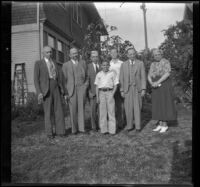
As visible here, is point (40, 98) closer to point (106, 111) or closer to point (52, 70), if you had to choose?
point (52, 70)

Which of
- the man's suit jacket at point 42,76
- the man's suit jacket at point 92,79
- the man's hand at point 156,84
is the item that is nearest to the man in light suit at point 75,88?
the man's suit jacket at point 92,79

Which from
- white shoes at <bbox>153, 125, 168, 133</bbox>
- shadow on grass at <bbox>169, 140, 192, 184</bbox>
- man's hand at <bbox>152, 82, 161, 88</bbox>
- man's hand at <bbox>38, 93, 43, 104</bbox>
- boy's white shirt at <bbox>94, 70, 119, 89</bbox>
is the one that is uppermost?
boy's white shirt at <bbox>94, 70, 119, 89</bbox>

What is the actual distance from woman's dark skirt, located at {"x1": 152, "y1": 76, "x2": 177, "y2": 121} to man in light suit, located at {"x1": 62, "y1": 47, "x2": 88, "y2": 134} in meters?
1.63

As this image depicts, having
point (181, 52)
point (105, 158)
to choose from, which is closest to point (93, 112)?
point (105, 158)

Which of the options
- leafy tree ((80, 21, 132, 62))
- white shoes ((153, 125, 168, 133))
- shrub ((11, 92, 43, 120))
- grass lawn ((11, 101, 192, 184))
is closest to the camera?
grass lawn ((11, 101, 192, 184))

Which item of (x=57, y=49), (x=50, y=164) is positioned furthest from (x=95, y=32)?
(x=50, y=164)

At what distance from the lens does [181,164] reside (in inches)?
156

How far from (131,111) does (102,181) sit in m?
2.96

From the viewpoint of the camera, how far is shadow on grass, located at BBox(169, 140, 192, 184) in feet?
11.6

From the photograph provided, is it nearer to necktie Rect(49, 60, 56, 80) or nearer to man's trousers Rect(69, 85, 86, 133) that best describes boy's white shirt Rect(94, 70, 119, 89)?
man's trousers Rect(69, 85, 86, 133)

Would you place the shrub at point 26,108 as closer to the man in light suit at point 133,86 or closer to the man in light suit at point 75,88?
the man in light suit at point 75,88

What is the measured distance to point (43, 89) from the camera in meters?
5.71

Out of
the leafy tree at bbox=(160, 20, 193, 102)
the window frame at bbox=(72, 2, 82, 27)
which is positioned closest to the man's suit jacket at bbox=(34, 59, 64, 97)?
the window frame at bbox=(72, 2, 82, 27)
